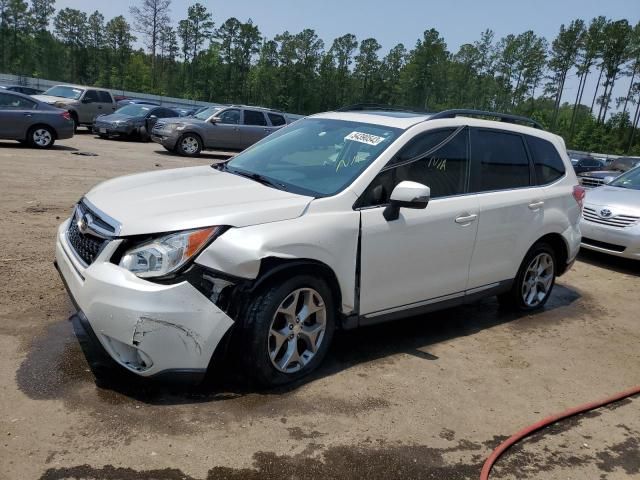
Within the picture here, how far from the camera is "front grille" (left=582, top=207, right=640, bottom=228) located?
7941 millimetres

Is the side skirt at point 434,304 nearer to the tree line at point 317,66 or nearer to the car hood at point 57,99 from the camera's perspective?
the car hood at point 57,99

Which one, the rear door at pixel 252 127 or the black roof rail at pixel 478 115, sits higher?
the black roof rail at pixel 478 115

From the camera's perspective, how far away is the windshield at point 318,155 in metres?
4.07

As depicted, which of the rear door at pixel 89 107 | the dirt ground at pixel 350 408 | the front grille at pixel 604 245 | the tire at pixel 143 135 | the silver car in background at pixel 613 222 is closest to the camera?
the dirt ground at pixel 350 408

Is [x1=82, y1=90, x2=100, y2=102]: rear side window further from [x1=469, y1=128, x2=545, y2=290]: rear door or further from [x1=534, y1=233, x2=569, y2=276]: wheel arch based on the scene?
[x1=534, y1=233, x2=569, y2=276]: wheel arch

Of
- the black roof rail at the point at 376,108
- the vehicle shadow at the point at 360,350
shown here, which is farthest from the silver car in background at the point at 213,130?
the vehicle shadow at the point at 360,350

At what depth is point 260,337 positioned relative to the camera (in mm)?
3432

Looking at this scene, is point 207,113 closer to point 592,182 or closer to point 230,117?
point 230,117

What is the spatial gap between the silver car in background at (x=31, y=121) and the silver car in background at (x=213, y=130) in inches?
123

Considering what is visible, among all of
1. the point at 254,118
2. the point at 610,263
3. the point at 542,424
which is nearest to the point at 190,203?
the point at 542,424

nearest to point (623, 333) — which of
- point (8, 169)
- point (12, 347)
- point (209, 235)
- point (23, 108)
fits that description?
point (209, 235)

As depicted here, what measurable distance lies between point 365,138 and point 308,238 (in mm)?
1180

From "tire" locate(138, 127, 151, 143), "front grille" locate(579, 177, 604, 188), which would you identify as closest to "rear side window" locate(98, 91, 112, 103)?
"tire" locate(138, 127, 151, 143)

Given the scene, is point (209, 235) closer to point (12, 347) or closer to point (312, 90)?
point (12, 347)
